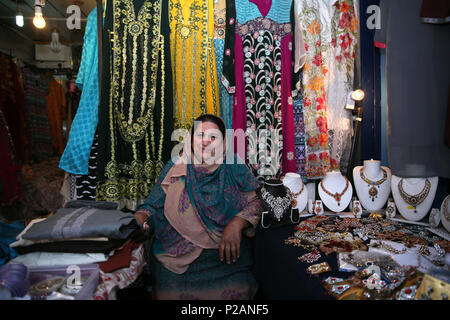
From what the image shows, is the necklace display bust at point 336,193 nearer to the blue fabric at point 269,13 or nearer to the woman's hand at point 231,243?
the woman's hand at point 231,243

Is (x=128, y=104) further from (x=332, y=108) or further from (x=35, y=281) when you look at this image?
(x=332, y=108)

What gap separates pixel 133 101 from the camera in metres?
1.96

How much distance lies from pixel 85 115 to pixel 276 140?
146 cm

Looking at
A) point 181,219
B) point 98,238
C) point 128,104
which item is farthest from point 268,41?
point 98,238

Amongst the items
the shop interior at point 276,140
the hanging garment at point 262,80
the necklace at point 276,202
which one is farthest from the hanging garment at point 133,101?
the necklace at point 276,202

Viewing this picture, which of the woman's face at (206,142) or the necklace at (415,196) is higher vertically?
the woman's face at (206,142)

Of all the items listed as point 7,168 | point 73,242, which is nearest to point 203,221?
point 73,242

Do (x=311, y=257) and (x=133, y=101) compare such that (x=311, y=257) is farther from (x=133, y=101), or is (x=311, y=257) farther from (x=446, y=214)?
(x=133, y=101)

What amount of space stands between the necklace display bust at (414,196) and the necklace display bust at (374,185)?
0.09m

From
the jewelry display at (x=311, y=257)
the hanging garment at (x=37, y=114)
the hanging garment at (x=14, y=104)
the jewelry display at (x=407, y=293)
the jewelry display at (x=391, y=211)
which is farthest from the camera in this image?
the hanging garment at (x=37, y=114)

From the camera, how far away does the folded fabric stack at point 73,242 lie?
0.92 m

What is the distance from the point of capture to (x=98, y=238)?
3.20 feet

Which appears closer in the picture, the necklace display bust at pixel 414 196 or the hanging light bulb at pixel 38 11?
the necklace display bust at pixel 414 196

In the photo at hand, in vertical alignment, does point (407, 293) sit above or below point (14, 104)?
below
